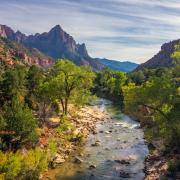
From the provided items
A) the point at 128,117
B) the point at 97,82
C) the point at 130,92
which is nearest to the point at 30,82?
the point at 128,117

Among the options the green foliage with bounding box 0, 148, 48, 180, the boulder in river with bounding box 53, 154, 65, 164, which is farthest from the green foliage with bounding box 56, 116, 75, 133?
the green foliage with bounding box 0, 148, 48, 180

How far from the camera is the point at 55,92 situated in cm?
7081

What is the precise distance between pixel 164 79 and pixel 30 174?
60.8 ft

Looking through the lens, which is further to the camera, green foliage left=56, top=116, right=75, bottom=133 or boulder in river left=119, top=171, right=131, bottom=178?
green foliage left=56, top=116, right=75, bottom=133

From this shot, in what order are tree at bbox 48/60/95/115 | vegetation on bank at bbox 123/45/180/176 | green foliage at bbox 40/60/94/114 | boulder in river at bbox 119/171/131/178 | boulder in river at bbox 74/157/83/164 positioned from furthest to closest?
tree at bbox 48/60/95/115 < green foliage at bbox 40/60/94/114 < boulder in river at bbox 74/157/83/164 < boulder in river at bbox 119/171/131/178 < vegetation on bank at bbox 123/45/180/176

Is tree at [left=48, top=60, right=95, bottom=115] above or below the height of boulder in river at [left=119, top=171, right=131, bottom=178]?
above

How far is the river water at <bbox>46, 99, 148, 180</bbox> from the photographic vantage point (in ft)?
145

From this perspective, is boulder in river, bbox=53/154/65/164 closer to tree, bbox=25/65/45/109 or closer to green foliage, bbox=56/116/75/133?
green foliage, bbox=56/116/75/133

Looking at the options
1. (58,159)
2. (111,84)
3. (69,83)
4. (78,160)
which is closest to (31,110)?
(69,83)

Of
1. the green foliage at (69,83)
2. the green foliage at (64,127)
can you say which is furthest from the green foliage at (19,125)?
the green foliage at (69,83)

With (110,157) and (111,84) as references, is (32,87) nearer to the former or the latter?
(110,157)

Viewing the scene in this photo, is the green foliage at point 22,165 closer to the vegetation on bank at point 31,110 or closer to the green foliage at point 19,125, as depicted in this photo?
the vegetation on bank at point 31,110

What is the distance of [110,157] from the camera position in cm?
5209

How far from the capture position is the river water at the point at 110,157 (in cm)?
4412
